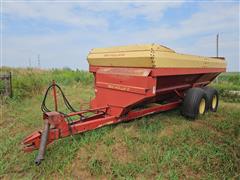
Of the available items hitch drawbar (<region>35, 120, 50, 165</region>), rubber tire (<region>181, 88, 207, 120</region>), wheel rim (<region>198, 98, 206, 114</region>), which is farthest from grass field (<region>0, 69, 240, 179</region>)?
wheel rim (<region>198, 98, 206, 114</region>)

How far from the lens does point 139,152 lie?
3.80m

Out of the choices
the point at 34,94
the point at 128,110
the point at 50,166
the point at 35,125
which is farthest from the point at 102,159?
the point at 34,94

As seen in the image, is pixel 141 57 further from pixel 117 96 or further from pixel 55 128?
pixel 55 128

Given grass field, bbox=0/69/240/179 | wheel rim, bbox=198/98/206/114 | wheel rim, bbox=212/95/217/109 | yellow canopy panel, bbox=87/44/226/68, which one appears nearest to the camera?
grass field, bbox=0/69/240/179

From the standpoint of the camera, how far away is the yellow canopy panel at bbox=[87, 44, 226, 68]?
411 cm

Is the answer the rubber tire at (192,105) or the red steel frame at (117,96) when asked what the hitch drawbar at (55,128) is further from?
the rubber tire at (192,105)

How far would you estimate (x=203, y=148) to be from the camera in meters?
3.92

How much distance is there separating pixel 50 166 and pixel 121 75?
2051mm

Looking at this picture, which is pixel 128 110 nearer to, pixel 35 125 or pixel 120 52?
pixel 120 52

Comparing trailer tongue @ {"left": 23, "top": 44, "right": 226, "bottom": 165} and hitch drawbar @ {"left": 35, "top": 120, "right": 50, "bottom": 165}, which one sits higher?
trailer tongue @ {"left": 23, "top": 44, "right": 226, "bottom": 165}

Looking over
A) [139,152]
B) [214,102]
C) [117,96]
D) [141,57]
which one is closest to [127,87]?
[117,96]

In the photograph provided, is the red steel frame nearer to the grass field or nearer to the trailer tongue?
the trailer tongue

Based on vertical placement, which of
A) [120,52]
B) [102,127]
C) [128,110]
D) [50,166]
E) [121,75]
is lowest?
[50,166]

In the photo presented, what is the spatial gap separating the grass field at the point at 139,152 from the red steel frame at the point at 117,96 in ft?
0.87
